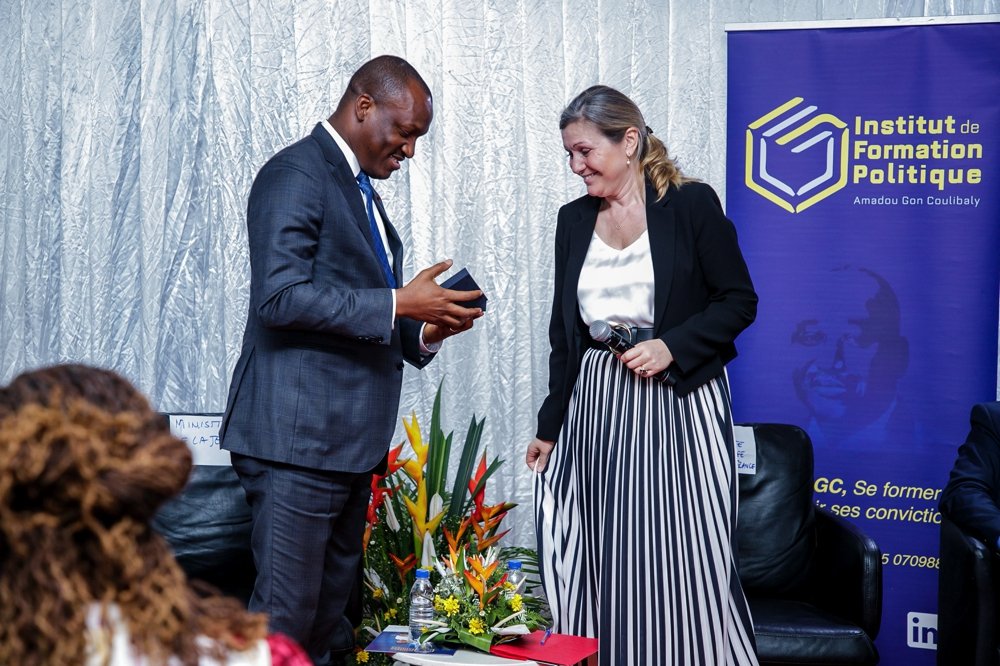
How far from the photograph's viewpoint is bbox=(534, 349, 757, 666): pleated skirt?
112 inches

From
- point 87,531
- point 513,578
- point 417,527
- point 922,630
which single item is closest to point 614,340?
point 513,578

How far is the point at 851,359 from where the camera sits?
3.73 metres

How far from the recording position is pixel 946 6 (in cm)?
392

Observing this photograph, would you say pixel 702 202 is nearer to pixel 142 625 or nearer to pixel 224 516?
pixel 224 516

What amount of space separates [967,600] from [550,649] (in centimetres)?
120

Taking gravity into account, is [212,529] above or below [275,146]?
below

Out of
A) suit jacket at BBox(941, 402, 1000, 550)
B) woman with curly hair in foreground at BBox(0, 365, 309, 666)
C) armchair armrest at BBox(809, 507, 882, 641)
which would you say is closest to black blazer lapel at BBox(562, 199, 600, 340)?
armchair armrest at BBox(809, 507, 882, 641)

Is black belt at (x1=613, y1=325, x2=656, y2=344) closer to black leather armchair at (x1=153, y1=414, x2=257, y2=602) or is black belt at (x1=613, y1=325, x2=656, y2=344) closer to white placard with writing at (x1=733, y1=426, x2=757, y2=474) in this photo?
white placard with writing at (x1=733, y1=426, x2=757, y2=474)

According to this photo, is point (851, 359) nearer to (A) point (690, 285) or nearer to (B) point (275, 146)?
(A) point (690, 285)

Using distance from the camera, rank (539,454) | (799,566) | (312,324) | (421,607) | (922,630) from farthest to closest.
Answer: (922,630) < (799,566) < (539,454) < (421,607) < (312,324)

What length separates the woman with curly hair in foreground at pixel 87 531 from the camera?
0.87 m

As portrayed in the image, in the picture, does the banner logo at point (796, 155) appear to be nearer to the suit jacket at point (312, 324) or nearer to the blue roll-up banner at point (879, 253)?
the blue roll-up banner at point (879, 253)

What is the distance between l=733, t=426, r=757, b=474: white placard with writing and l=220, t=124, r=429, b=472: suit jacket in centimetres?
139

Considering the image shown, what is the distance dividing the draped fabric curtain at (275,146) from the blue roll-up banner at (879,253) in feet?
1.02
